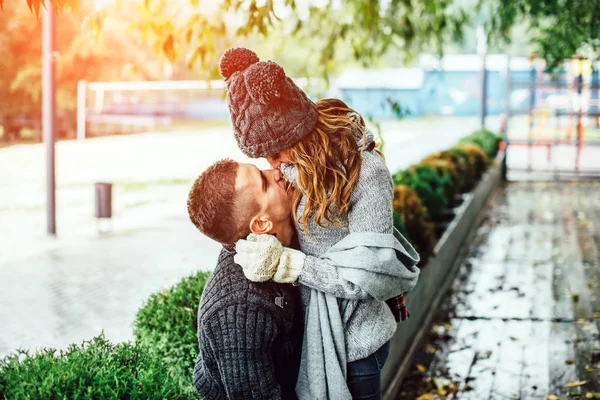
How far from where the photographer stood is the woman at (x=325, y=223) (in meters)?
2.41

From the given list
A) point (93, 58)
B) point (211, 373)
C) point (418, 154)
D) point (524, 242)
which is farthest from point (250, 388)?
point (93, 58)

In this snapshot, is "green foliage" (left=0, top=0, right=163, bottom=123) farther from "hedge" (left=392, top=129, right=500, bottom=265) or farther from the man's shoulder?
the man's shoulder

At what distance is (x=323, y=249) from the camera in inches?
104

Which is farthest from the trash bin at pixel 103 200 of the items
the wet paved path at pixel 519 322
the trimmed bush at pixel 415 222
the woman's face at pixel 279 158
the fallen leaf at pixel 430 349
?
the woman's face at pixel 279 158

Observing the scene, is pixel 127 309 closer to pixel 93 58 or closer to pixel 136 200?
pixel 136 200

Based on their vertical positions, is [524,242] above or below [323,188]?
below

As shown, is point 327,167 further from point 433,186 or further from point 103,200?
point 103,200

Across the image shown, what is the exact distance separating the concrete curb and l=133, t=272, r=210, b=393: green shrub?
1580mm

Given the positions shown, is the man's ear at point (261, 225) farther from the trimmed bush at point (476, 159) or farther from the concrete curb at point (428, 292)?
the trimmed bush at point (476, 159)

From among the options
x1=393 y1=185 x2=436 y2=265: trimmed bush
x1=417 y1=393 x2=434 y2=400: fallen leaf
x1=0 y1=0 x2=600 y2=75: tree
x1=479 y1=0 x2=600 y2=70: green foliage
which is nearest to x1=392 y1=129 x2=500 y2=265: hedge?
x1=393 y1=185 x2=436 y2=265: trimmed bush

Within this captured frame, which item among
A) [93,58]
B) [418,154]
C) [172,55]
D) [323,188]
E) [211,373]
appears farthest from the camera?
[93,58]

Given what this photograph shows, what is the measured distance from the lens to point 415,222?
6.56 metres

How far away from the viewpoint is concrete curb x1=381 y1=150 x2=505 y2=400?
17.4 feet

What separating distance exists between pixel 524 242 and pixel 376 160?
29.5ft
